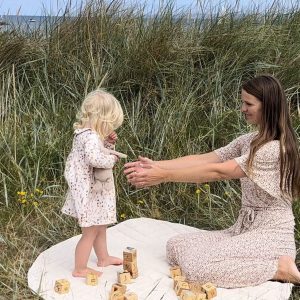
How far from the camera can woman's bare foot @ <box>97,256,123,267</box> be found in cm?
316

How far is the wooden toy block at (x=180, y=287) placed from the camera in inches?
110

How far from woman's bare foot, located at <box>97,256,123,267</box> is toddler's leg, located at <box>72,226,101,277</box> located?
15 cm

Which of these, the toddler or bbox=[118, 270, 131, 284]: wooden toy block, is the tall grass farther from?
bbox=[118, 270, 131, 284]: wooden toy block

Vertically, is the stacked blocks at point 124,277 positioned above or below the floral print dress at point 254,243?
below

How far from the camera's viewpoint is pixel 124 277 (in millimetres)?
2922

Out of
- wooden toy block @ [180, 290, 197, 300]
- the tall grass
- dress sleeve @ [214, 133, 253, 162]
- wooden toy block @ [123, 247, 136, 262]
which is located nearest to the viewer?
wooden toy block @ [180, 290, 197, 300]

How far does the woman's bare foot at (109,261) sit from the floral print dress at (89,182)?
333 mm

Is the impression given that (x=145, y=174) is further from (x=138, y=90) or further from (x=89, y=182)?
(x=138, y=90)

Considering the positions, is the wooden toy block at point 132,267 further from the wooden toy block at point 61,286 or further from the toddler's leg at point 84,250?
the wooden toy block at point 61,286

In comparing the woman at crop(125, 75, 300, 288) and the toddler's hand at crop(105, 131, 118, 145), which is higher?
the toddler's hand at crop(105, 131, 118, 145)

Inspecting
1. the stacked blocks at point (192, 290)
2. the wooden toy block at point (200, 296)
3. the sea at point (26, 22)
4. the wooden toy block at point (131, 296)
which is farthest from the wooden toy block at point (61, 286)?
the sea at point (26, 22)

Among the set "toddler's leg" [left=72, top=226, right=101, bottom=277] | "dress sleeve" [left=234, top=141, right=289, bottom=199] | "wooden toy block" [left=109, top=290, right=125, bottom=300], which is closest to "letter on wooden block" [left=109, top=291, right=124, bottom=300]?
"wooden toy block" [left=109, top=290, right=125, bottom=300]

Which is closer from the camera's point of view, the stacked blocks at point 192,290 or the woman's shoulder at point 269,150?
the stacked blocks at point 192,290

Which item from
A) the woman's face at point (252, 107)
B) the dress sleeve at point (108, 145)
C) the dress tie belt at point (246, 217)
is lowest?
the dress tie belt at point (246, 217)
